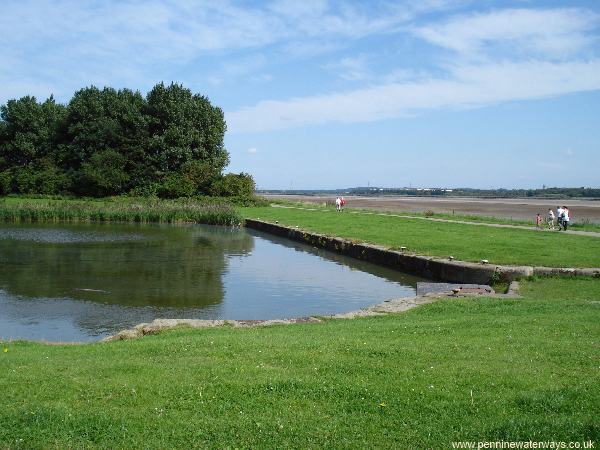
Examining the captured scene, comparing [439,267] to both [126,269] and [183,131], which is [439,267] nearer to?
[126,269]

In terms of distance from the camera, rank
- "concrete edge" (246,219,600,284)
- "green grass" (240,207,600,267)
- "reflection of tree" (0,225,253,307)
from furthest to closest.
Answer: "green grass" (240,207,600,267) < "reflection of tree" (0,225,253,307) < "concrete edge" (246,219,600,284)

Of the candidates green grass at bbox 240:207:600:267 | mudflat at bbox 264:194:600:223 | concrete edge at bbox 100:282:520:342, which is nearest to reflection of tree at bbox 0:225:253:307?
concrete edge at bbox 100:282:520:342

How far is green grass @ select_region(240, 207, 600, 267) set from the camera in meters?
18.6

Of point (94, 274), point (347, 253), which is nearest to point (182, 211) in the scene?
point (347, 253)

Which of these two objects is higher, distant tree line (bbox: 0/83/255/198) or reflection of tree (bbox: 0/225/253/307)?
distant tree line (bbox: 0/83/255/198)

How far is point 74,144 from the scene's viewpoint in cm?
7144

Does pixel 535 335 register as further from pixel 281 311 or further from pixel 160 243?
pixel 160 243

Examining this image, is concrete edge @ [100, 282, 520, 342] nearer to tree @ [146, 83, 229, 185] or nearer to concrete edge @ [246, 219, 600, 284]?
concrete edge @ [246, 219, 600, 284]

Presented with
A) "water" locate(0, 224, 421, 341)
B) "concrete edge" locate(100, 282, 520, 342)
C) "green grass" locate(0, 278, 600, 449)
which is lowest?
Answer: "water" locate(0, 224, 421, 341)

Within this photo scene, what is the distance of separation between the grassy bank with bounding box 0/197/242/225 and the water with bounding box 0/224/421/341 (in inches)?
577

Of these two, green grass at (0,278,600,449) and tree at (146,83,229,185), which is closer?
green grass at (0,278,600,449)

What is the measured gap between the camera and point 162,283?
19.0 metres

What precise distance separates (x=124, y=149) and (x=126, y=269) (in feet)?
158

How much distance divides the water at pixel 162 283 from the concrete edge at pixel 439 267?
495 millimetres
